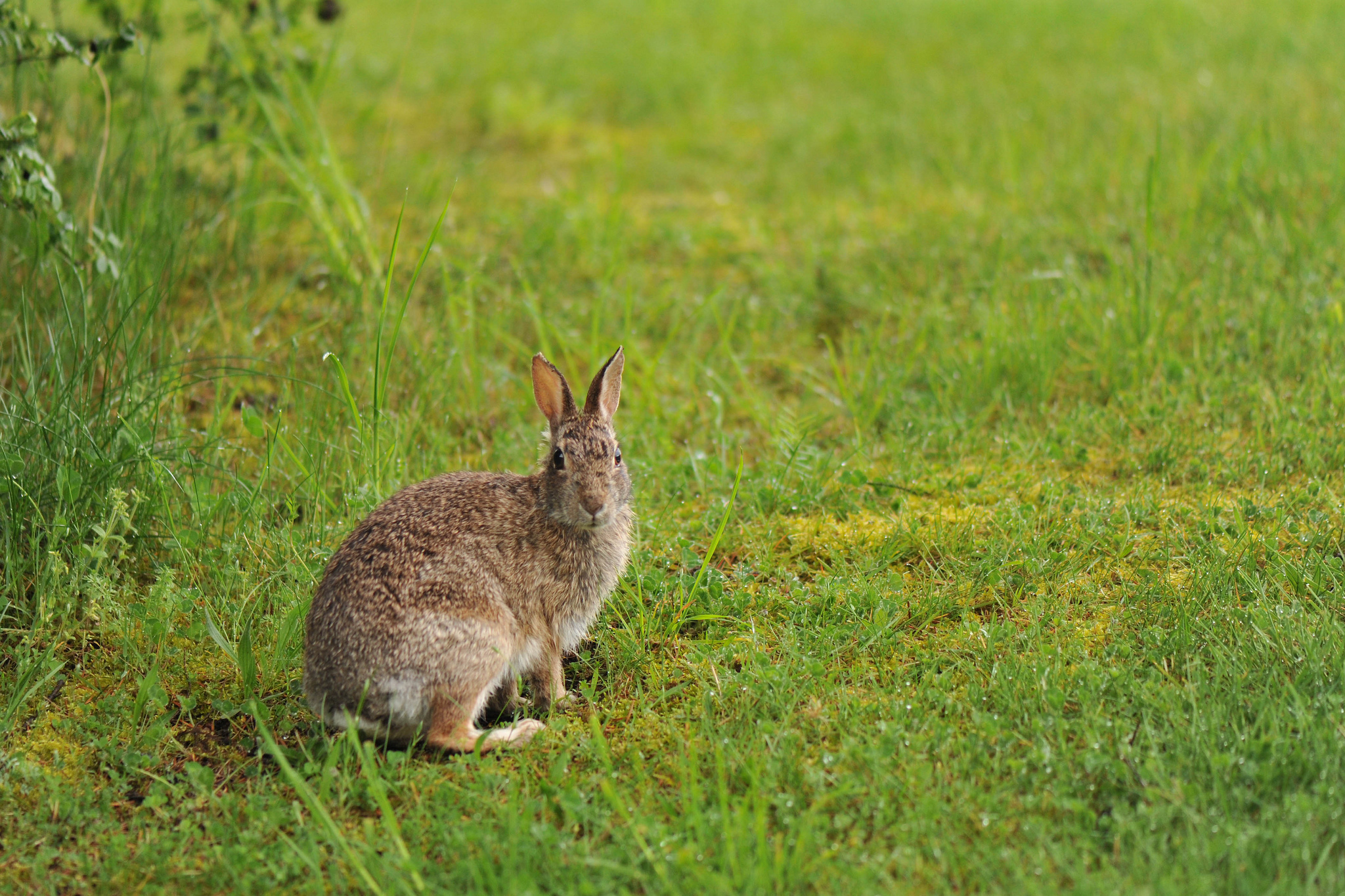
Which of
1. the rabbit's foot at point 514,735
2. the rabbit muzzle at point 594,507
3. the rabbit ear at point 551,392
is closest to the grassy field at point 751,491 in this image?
the rabbit's foot at point 514,735

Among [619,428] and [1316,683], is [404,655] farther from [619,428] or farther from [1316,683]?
[1316,683]

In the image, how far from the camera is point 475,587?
4.00 meters

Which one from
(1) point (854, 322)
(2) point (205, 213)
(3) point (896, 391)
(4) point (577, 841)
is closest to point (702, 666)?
(4) point (577, 841)

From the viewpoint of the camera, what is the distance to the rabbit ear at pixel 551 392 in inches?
169

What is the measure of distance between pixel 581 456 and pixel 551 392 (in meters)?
0.30

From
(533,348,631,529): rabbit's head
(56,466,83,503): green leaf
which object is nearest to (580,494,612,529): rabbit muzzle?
(533,348,631,529): rabbit's head

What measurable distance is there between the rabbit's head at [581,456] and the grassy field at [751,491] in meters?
0.48

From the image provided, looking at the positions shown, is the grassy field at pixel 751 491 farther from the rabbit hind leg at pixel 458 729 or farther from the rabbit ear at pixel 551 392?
the rabbit ear at pixel 551 392

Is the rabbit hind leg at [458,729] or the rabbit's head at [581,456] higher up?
the rabbit's head at [581,456]

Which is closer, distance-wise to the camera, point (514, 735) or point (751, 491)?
point (514, 735)

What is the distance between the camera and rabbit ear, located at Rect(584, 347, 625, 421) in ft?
13.9

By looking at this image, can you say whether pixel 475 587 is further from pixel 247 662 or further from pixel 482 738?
pixel 247 662

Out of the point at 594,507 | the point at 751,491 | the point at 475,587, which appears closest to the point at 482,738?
the point at 475,587

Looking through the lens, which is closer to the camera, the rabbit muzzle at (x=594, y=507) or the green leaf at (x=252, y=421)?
the rabbit muzzle at (x=594, y=507)
